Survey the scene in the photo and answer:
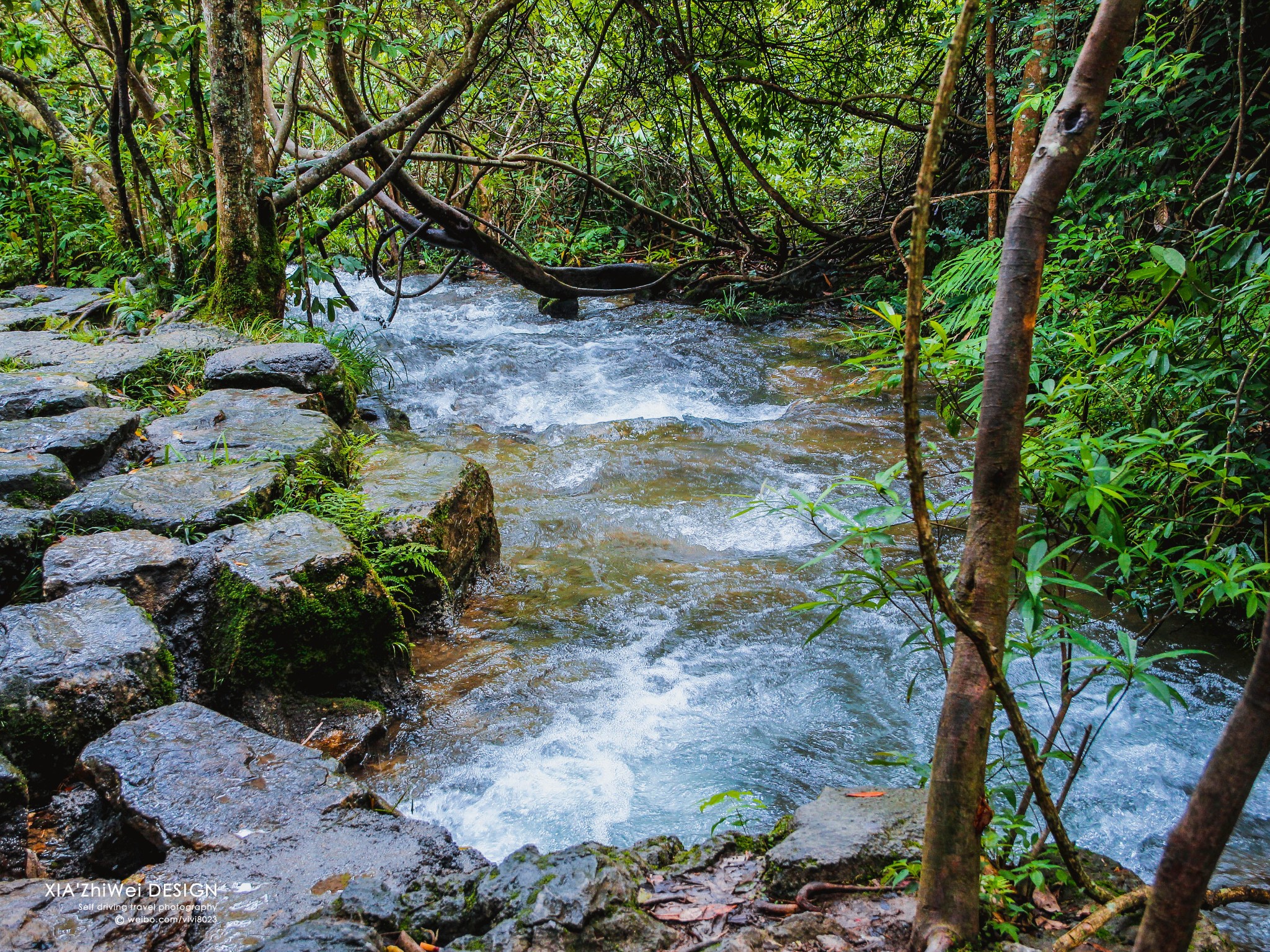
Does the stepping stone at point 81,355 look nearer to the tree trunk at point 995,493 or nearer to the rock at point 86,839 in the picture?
the rock at point 86,839

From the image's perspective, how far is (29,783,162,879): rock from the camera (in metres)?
1.92

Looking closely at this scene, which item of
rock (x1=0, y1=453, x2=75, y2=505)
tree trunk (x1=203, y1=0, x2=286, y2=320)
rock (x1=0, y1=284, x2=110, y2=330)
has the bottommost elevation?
rock (x1=0, y1=453, x2=75, y2=505)

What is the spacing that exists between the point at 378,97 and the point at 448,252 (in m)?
2.12

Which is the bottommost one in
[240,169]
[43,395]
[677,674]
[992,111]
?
[677,674]

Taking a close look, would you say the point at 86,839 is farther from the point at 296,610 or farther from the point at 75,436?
the point at 75,436

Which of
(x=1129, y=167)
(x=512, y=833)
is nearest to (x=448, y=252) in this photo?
(x=1129, y=167)

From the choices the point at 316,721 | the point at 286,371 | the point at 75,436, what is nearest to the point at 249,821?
the point at 316,721

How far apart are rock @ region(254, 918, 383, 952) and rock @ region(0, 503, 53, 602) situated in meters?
1.81

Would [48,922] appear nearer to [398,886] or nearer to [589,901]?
[398,886]

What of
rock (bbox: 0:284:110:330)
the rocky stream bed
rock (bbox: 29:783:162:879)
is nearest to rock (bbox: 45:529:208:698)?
the rocky stream bed

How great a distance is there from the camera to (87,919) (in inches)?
61.9

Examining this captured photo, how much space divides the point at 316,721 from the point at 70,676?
2.64ft

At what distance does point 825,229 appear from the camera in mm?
7586

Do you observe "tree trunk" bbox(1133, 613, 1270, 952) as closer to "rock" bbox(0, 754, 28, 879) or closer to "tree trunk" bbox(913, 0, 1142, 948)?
"tree trunk" bbox(913, 0, 1142, 948)
